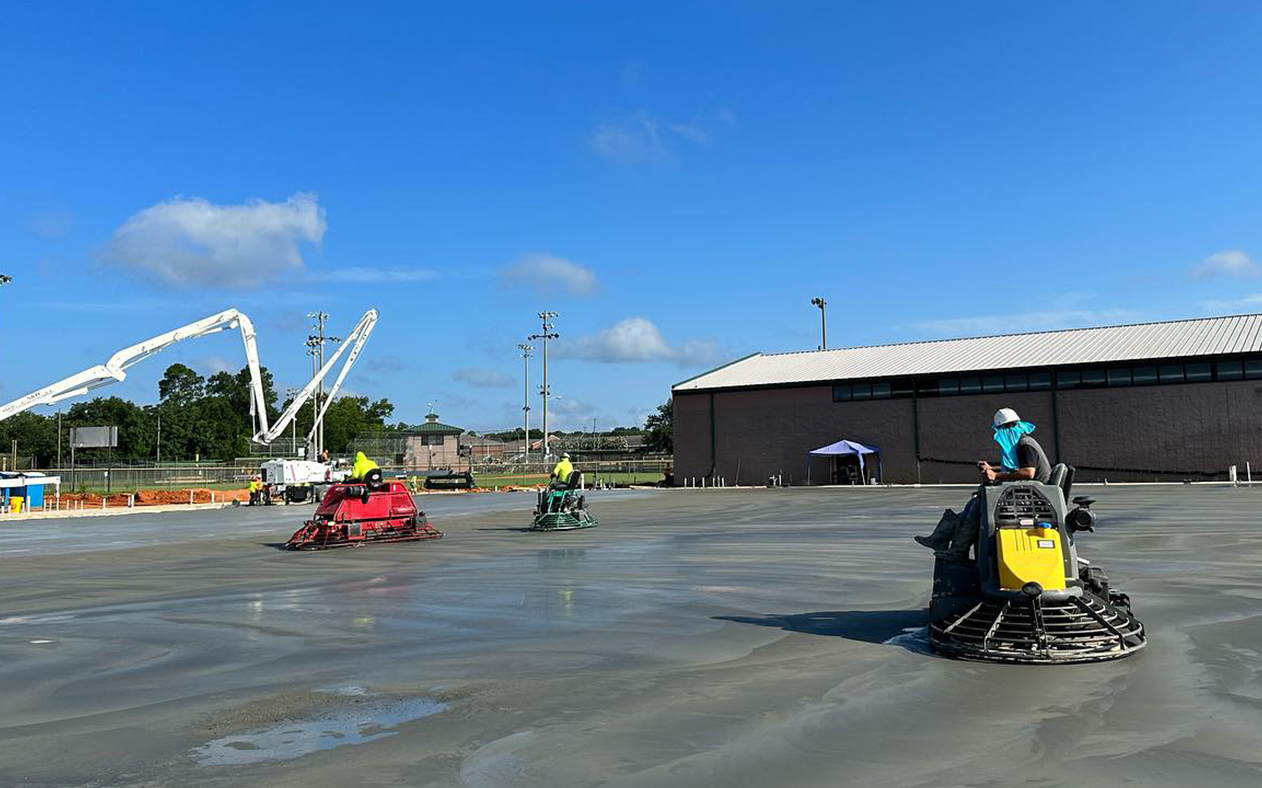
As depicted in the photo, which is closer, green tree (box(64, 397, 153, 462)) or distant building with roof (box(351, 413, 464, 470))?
green tree (box(64, 397, 153, 462))

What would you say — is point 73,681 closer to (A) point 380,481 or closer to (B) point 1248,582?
(B) point 1248,582

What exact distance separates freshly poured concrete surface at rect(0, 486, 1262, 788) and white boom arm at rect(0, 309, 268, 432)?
38132mm

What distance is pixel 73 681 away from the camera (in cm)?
761

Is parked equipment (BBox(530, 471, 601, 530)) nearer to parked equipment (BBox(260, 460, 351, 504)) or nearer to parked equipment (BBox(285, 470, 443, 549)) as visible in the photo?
parked equipment (BBox(285, 470, 443, 549))

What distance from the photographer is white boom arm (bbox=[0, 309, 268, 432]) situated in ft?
156

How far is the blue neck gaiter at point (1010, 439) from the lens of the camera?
333 inches

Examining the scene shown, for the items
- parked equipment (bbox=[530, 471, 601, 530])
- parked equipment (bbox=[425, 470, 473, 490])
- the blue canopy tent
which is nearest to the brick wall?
the blue canopy tent

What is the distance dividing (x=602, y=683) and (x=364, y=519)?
15.2m

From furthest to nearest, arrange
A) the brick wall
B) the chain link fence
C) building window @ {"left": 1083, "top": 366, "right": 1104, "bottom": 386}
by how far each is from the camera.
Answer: the chain link fence → building window @ {"left": 1083, "top": 366, "right": 1104, "bottom": 386} → the brick wall

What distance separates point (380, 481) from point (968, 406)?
40556 mm

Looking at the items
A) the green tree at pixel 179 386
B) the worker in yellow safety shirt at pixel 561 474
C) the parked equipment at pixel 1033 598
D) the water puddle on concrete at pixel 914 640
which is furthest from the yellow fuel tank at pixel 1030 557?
the green tree at pixel 179 386

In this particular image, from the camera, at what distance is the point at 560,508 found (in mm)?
23953

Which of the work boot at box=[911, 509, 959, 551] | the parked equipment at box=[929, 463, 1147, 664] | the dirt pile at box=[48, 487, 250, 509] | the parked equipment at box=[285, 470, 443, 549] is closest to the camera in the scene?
the parked equipment at box=[929, 463, 1147, 664]

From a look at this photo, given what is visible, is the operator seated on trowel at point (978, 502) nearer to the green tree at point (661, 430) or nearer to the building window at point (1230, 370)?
the building window at point (1230, 370)
